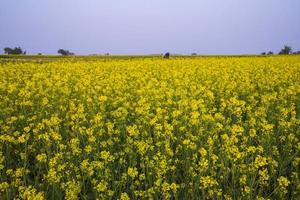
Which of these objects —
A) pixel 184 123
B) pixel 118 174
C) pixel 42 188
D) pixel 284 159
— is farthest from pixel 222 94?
pixel 42 188

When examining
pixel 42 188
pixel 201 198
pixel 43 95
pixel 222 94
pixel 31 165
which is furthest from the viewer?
pixel 222 94

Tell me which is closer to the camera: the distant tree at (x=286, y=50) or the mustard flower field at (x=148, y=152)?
the mustard flower field at (x=148, y=152)

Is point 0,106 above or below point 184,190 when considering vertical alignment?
above

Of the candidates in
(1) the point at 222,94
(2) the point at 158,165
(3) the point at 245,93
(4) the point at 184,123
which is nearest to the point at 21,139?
(2) the point at 158,165

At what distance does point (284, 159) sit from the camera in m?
5.55

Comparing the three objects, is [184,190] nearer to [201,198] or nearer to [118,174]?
[201,198]

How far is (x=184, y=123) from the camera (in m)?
6.76

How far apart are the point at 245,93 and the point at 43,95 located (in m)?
5.18

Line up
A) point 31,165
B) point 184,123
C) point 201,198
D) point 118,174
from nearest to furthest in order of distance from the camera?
point 201,198 < point 118,174 < point 31,165 < point 184,123

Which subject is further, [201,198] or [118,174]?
[118,174]

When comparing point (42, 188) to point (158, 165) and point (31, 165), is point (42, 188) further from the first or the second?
point (158, 165)

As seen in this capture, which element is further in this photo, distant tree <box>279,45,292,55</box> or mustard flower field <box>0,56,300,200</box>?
distant tree <box>279,45,292,55</box>

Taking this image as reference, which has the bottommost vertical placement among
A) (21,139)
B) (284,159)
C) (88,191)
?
(88,191)

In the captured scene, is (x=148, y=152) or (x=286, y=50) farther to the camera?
(x=286, y=50)
